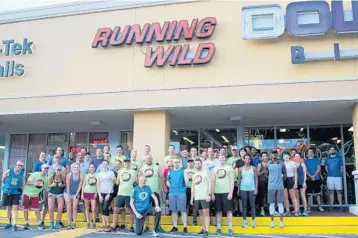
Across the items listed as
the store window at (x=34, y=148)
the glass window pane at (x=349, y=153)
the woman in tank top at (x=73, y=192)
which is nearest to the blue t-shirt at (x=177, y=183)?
the woman in tank top at (x=73, y=192)

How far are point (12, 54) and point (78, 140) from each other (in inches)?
163

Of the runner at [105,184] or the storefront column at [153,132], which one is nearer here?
the runner at [105,184]

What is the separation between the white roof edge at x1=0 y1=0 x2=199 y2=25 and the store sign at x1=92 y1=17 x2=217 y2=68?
705mm

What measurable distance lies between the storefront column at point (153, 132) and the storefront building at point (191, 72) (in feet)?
0.10

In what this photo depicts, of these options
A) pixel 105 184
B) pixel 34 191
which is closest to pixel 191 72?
pixel 105 184

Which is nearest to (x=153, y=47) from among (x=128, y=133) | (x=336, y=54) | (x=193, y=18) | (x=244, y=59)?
(x=193, y=18)

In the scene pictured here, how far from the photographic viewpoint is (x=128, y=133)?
1530cm

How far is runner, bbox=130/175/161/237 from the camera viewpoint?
925 centimetres

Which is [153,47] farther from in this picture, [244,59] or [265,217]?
[265,217]

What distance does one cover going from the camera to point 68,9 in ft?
43.6

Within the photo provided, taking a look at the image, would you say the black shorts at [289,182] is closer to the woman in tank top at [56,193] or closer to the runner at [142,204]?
the runner at [142,204]

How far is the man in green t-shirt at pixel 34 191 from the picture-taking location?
10.3 meters

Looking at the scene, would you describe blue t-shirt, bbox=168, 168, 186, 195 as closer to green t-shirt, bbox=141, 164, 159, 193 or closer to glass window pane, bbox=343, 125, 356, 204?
green t-shirt, bbox=141, 164, 159, 193

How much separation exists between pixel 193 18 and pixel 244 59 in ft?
6.72
